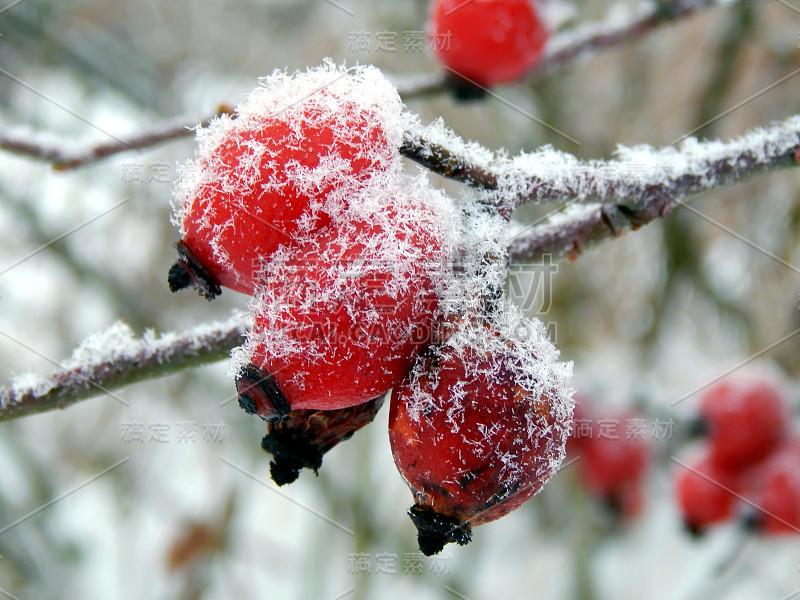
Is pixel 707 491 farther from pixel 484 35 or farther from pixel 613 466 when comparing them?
pixel 484 35

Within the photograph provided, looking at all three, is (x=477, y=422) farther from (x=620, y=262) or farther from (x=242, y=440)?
(x=620, y=262)

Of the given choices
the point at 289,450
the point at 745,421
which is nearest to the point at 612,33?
the point at 745,421

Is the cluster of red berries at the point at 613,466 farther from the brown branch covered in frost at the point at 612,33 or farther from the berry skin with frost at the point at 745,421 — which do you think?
the brown branch covered in frost at the point at 612,33

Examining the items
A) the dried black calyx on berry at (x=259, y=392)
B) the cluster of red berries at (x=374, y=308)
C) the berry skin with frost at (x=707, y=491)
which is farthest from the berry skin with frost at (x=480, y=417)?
the berry skin with frost at (x=707, y=491)

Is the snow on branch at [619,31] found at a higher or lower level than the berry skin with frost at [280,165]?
lower

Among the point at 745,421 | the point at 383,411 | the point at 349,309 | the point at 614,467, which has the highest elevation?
the point at 349,309

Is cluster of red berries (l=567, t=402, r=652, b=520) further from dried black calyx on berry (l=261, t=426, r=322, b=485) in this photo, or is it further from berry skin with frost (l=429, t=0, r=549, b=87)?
dried black calyx on berry (l=261, t=426, r=322, b=485)

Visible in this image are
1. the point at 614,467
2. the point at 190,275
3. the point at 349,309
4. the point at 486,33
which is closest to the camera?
the point at 349,309
